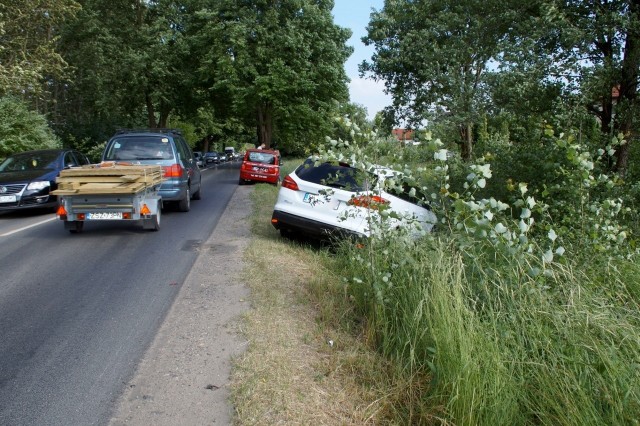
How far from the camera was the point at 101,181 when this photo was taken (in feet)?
29.0

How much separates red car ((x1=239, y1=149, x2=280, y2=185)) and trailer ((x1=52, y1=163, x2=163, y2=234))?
14769mm

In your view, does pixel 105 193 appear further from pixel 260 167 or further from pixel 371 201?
pixel 260 167

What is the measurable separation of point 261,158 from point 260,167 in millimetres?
571

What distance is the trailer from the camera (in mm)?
8703

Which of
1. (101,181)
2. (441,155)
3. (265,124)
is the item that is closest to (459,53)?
(441,155)

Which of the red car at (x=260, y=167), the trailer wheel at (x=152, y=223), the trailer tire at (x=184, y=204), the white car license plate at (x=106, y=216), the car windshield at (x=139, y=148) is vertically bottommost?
Result: the red car at (x=260, y=167)

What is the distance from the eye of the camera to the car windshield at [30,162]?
1347 cm

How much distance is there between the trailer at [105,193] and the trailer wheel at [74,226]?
399mm

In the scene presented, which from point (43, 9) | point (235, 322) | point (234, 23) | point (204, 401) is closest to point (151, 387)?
point (204, 401)

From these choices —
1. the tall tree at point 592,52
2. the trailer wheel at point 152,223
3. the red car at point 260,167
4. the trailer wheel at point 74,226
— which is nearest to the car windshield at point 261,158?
the red car at point 260,167

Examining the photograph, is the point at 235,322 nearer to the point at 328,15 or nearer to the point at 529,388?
the point at 529,388

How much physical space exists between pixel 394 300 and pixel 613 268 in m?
1.85

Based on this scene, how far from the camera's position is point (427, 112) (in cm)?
991

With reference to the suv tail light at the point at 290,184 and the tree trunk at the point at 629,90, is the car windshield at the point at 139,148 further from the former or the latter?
the tree trunk at the point at 629,90
